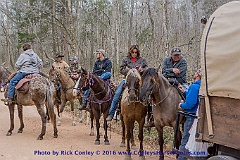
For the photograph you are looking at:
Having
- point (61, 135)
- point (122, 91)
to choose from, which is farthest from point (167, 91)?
point (61, 135)

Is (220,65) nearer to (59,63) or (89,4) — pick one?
(59,63)

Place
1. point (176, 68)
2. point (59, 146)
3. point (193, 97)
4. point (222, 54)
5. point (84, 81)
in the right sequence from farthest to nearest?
point (84, 81)
point (59, 146)
point (176, 68)
point (193, 97)
point (222, 54)

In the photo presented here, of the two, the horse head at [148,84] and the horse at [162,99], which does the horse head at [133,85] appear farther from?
the horse head at [148,84]

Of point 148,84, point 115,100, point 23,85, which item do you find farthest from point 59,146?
point 148,84

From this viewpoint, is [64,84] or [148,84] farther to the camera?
[64,84]

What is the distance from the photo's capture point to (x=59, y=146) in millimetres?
8883

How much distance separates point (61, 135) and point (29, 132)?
1331mm

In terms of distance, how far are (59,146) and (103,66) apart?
9.57 ft

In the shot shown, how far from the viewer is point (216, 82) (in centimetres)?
419

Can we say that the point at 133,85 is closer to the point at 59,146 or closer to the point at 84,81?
the point at 84,81

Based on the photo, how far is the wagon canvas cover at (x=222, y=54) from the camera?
12.8ft

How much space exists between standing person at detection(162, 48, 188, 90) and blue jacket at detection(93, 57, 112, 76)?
2788 mm

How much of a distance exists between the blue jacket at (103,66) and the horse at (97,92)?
2.12 feet

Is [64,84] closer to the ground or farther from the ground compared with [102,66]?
closer to the ground
